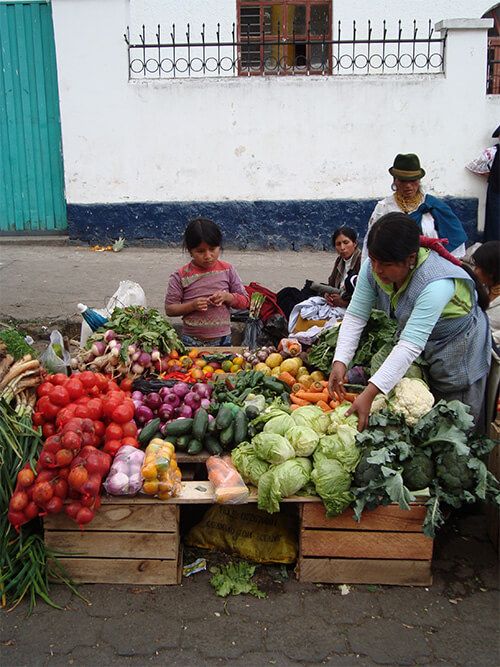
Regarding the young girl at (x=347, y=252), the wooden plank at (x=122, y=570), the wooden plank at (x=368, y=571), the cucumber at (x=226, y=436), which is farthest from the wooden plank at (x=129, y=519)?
the young girl at (x=347, y=252)

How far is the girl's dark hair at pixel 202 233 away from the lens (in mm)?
4387

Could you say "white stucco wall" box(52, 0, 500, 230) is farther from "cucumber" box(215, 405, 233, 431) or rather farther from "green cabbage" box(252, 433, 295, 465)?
"green cabbage" box(252, 433, 295, 465)

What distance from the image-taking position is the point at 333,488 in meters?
2.82

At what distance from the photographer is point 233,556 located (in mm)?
3139

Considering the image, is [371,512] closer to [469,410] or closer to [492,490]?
[492,490]

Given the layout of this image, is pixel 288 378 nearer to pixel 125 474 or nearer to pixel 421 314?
pixel 421 314

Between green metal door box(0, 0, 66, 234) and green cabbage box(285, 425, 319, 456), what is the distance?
24.2 feet

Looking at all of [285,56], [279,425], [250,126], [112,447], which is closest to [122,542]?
[112,447]

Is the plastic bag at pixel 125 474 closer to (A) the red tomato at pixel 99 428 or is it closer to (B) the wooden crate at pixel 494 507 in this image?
(A) the red tomato at pixel 99 428

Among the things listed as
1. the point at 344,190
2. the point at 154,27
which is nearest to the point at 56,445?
the point at 344,190

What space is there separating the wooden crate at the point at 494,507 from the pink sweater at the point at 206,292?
222 cm

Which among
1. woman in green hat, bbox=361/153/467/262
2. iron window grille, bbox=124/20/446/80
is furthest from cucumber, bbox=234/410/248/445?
iron window grille, bbox=124/20/446/80

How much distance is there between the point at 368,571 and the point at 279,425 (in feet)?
2.81

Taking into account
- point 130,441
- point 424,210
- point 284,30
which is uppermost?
point 284,30
